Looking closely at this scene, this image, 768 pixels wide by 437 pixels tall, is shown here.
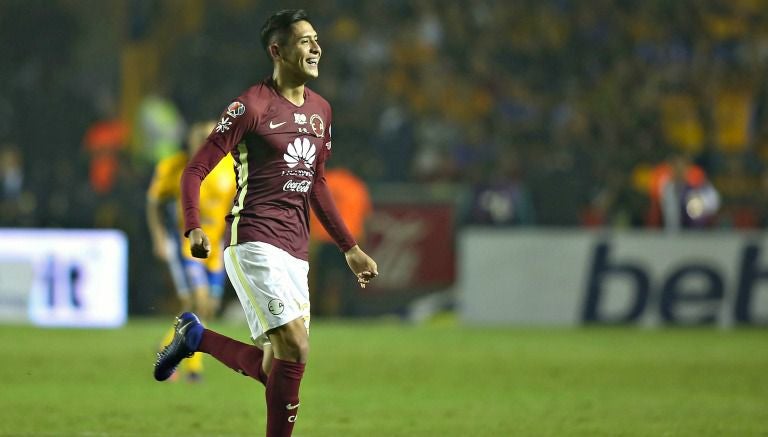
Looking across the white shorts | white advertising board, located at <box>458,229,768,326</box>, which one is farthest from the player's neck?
white advertising board, located at <box>458,229,768,326</box>

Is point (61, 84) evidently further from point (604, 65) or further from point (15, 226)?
point (604, 65)

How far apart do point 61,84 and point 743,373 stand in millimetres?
12523

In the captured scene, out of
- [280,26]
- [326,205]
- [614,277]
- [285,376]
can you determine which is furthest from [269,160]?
[614,277]

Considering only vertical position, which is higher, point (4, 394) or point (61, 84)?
point (61, 84)

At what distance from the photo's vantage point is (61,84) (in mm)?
21031

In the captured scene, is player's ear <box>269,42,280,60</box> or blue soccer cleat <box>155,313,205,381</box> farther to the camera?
blue soccer cleat <box>155,313,205,381</box>

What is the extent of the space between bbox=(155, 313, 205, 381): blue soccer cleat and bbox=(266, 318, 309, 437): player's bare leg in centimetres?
75

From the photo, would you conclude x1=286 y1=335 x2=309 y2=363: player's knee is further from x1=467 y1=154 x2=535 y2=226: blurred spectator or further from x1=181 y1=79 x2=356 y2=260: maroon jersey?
x1=467 y1=154 x2=535 y2=226: blurred spectator

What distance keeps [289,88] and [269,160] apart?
38 centimetres

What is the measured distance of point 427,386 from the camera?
11.0 metres

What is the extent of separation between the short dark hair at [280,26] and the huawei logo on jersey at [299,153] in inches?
18.4

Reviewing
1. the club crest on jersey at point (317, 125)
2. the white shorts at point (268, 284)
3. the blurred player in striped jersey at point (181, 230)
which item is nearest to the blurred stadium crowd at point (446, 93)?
the blurred player in striped jersey at point (181, 230)

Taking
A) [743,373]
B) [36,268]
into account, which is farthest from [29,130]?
[743,373]

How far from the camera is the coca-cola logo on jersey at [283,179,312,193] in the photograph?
20.8 feet
